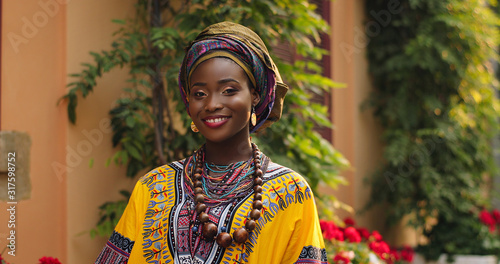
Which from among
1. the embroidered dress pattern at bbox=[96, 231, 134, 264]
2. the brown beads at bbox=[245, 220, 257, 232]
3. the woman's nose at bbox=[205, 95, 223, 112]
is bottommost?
the embroidered dress pattern at bbox=[96, 231, 134, 264]

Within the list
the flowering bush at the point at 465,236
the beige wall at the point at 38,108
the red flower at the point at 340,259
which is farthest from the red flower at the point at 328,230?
the flowering bush at the point at 465,236

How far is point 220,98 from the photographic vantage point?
5.39ft

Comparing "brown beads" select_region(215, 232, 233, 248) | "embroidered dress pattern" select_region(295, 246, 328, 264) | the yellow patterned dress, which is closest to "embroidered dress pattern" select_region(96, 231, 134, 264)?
the yellow patterned dress

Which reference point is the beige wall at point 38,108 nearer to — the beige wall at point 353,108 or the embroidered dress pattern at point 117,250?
the embroidered dress pattern at point 117,250

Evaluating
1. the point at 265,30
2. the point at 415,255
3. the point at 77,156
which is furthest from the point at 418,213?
the point at 77,156

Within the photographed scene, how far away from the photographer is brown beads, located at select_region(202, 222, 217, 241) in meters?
1.58

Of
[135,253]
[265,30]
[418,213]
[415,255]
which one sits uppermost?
[265,30]

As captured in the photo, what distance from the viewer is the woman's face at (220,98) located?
1644 millimetres

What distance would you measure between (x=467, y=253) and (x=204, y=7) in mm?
3875

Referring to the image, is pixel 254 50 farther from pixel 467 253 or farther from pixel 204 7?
pixel 467 253

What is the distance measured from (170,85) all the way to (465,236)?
395 cm

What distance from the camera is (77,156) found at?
114 inches

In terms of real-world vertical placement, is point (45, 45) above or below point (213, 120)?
above

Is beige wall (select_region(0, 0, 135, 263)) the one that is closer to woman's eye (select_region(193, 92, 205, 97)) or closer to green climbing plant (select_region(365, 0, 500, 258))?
woman's eye (select_region(193, 92, 205, 97))
